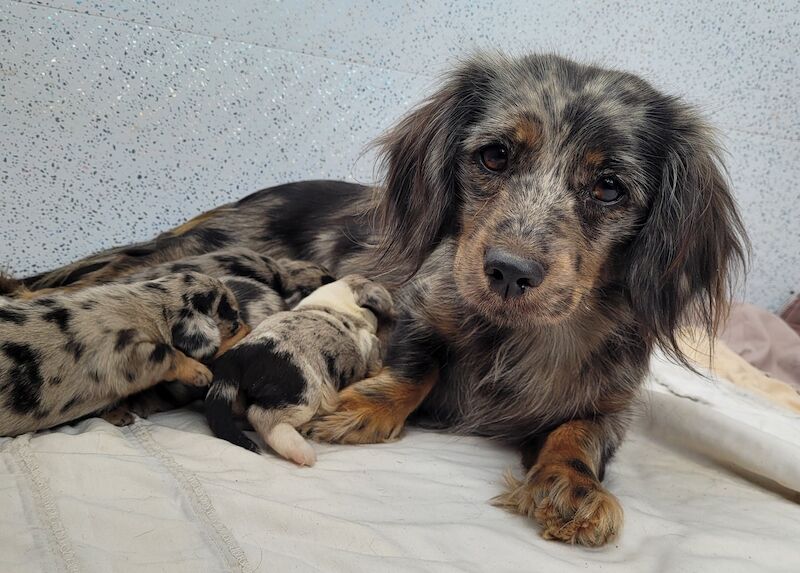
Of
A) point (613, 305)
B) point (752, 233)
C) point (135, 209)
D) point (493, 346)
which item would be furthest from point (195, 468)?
point (752, 233)

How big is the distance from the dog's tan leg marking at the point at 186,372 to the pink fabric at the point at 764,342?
99.3 inches

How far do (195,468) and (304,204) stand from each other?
1545mm

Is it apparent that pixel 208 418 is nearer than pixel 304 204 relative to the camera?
Yes

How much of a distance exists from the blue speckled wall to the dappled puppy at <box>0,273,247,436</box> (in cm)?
97

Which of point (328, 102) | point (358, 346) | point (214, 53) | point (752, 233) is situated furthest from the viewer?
point (752, 233)

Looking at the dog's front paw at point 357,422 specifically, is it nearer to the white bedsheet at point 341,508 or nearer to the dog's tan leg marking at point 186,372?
the white bedsheet at point 341,508

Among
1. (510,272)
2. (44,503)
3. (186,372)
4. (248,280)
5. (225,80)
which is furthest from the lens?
(225,80)

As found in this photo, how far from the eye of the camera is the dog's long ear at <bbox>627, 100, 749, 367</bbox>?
1.79 m

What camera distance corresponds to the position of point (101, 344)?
1687 millimetres

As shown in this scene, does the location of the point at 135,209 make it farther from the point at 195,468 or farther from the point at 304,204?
the point at 195,468

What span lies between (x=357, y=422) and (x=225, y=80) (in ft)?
5.60

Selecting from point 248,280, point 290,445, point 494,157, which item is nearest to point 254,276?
point 248,280

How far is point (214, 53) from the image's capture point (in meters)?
2.84

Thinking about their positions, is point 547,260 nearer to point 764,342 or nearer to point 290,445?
point 290,445
